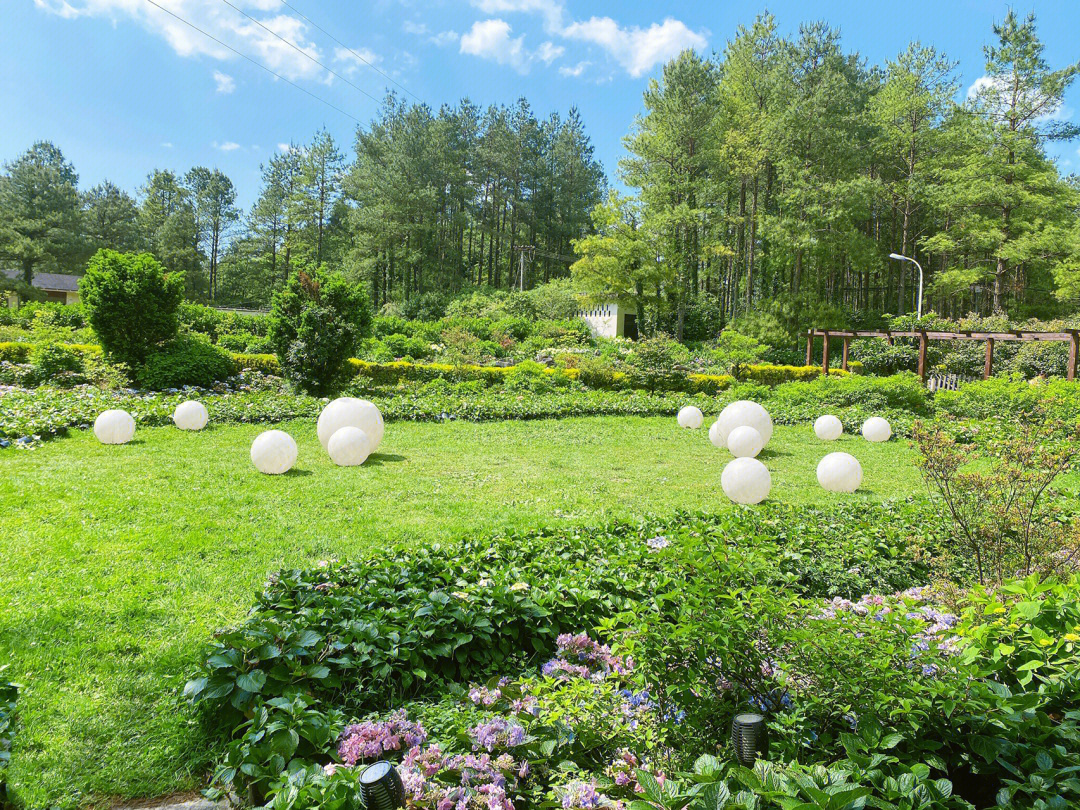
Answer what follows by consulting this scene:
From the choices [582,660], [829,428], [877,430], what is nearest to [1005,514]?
[582,660]

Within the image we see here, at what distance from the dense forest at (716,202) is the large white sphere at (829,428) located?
63.5 ft

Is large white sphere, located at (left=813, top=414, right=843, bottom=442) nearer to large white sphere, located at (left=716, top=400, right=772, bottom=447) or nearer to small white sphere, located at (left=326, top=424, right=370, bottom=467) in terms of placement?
large white sphere, located at (left=716, top=400, right=772, bottom=447)

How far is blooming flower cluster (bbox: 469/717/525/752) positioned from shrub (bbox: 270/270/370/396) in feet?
37.4

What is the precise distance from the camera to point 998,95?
27.8 m

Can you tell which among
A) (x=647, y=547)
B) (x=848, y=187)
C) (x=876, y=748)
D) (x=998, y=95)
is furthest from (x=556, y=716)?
(x=998, y=95)

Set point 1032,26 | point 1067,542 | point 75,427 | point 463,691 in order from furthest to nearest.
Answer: point 1032,26 < point 75,427 < point 1067,542 < point 463,691

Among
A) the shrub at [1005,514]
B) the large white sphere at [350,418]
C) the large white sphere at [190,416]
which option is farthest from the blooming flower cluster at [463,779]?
the large white sphere at [190,416]

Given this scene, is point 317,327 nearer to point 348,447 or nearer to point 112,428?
point 112,428

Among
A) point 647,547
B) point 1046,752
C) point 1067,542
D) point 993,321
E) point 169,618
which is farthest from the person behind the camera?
point 993,321

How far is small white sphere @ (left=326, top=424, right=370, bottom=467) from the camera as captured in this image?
735cm

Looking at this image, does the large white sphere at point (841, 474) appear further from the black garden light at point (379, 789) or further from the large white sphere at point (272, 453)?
the black garden light at point (379, 789)

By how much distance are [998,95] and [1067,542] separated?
109ft

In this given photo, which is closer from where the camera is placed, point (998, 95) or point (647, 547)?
point (647, 547)

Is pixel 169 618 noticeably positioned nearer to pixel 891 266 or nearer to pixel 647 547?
pixel 647 547
